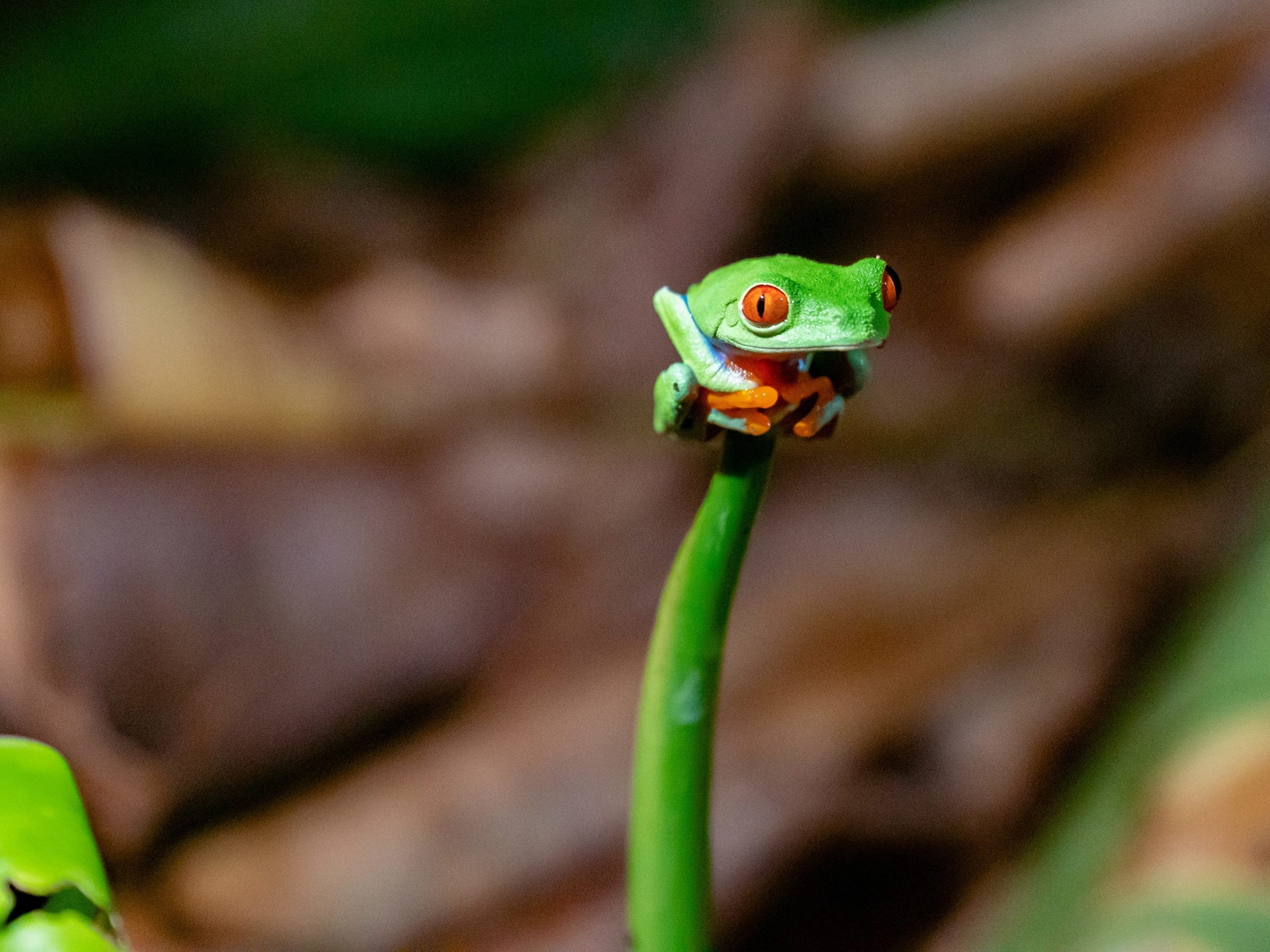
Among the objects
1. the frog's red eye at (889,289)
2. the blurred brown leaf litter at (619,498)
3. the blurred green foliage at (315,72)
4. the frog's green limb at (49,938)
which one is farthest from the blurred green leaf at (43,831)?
the blurred green foliage at (315,72)

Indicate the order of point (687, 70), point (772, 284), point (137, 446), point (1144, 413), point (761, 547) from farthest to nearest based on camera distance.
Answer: point (687, 70) < point (1144, 413) < point (761, 547) < point (137, 446) < point (772, 284)

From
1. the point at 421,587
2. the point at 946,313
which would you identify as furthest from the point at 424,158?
the point at 421,587

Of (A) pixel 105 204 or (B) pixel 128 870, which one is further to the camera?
(A) pixel 105 204

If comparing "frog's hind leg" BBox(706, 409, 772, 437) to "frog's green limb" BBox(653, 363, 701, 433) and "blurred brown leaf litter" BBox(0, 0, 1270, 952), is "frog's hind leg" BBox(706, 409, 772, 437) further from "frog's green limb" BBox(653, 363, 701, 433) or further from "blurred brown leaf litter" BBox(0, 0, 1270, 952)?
"blurred brown leaf litter" BBox(0, 0, 1270, 952)

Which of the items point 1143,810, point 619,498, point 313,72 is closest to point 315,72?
point 313,72

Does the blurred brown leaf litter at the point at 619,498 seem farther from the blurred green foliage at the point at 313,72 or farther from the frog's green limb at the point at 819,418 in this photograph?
the frog's green limb at the point at 819,418

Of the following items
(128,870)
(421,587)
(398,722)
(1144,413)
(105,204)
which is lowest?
(128,870)

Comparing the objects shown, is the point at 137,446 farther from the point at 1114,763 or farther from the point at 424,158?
the point at 424,158
